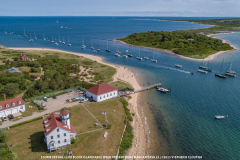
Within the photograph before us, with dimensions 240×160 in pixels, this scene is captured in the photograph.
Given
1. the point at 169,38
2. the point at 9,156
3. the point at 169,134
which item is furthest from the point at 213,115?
the point at 169,38

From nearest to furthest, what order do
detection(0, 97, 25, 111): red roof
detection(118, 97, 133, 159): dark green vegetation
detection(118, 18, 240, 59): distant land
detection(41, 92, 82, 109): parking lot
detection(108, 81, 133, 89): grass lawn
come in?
detection(118, 97, 133, 159): dark green vegetation < detection(0, 97, 25, 111): red roof < detection(41, 92, 82, 109): parking lot < detection(108, 81, 133, 89): grass lawn < detection(118, 18, 240, 59): distant land

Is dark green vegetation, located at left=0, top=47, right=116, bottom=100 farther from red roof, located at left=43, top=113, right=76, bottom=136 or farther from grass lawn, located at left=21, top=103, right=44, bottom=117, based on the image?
red roof, located at left=43, top=113, right=76, bottom=136

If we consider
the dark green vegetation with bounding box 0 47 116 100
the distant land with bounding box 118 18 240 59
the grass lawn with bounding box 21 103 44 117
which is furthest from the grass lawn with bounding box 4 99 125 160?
the distant land with bounding box 118 18 240 59

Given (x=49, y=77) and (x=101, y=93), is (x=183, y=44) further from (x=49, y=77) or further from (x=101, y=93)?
(x=101, y=93)

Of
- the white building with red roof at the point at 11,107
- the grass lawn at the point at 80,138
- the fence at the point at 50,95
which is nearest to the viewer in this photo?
the grass lawn at the point at 80,138

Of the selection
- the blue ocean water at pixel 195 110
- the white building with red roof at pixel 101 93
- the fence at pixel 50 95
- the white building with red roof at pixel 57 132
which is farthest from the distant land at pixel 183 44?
the white building with red roof at pixel 57 132

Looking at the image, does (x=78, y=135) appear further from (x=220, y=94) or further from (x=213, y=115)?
(x=220, y=94)

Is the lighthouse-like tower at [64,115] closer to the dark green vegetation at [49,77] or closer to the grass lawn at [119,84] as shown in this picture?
the dark green vegetation at [49,77]
